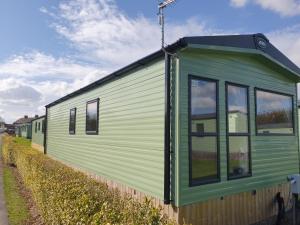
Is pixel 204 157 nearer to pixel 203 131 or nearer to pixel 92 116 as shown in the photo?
pixel 203 131

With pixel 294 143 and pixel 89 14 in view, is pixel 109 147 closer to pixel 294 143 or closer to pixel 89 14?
pixel 89 14

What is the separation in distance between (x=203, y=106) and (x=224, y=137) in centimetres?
100

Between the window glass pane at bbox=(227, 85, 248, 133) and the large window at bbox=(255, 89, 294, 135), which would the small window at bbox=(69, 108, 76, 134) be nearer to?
the window glass pane at bbox=(227, 85, 248, 133)

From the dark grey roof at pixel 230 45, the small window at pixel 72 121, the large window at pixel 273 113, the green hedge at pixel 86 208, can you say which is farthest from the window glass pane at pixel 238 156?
the small window at pixel 72 121

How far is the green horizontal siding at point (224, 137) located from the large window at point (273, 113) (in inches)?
7.8

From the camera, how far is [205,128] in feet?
21.6

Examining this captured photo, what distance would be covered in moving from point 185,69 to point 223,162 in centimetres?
242

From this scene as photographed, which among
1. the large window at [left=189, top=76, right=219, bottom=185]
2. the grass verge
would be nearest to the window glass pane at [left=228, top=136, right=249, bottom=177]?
the large window at [left=189, top=76, right=219, bottom=185]

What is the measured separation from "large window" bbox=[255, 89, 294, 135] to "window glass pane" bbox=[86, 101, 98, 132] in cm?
557

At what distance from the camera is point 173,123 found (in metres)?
6.16

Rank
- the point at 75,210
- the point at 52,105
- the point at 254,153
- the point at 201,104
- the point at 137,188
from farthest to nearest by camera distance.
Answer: the point at 52,105 → the point at 254,153 → the point at 137,188 → the point at 201,104 → the point at 75,210

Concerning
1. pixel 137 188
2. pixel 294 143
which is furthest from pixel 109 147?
pixel 294 143

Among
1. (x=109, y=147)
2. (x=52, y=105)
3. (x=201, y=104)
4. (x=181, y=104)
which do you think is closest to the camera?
(x=181, y=104)

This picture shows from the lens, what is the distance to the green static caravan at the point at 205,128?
6191 mm
